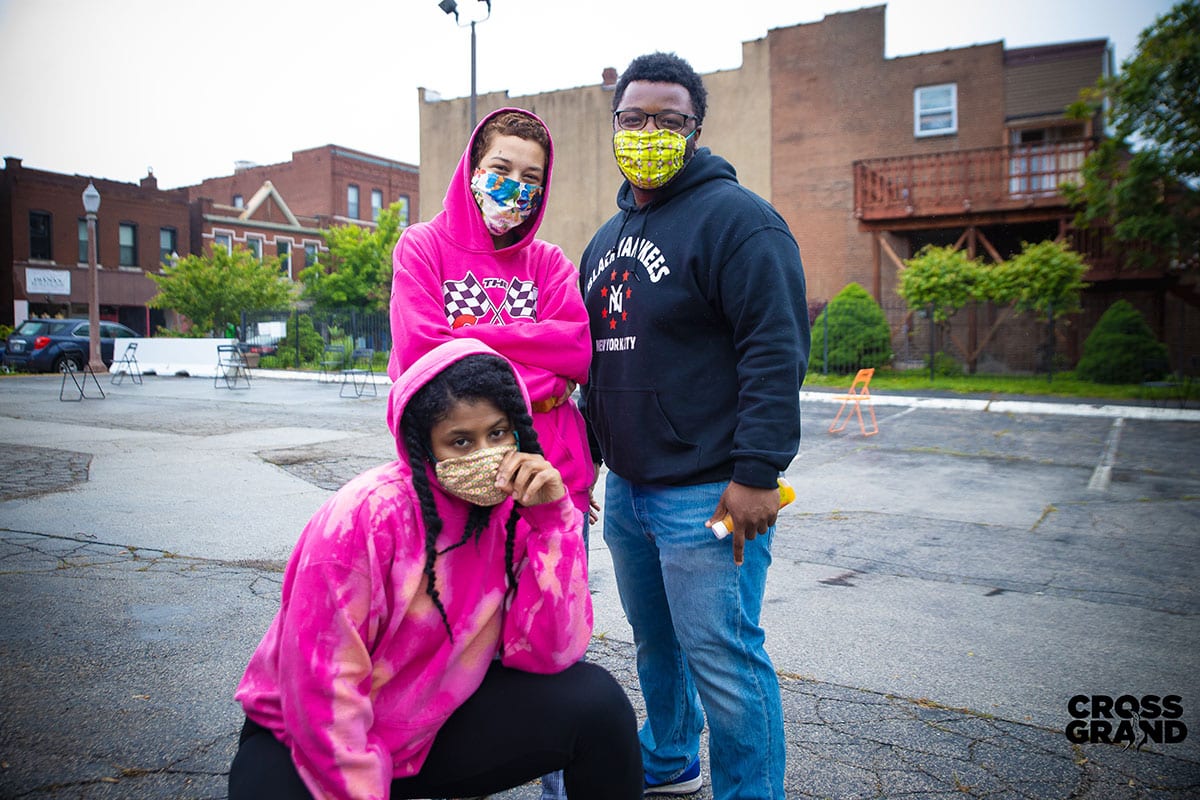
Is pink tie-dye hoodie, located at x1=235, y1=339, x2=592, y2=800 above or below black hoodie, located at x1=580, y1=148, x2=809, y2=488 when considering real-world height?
below

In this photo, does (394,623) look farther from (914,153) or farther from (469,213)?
(914,153)

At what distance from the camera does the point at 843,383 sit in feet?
60.2

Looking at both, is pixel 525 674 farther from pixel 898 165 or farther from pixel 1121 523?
pixel 898 165

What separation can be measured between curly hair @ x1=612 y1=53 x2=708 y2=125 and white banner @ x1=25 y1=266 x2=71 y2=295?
133 ft

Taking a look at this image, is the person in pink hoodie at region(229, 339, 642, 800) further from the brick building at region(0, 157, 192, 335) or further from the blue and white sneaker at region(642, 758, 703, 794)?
the brick building at region(0, 157, 192, 335)

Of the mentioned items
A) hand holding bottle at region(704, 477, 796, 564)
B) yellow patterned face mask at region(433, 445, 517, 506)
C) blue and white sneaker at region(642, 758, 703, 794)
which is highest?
yellow patterned face mask at region(433, 445, 517, 506)

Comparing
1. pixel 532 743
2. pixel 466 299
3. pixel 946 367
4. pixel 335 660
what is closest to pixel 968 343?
pixel 946 367

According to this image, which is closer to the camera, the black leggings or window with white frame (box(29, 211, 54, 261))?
the black leggings

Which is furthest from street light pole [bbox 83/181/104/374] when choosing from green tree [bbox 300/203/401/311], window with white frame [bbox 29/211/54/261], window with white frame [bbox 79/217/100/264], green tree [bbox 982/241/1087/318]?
green tree [bbox 982/241/1087/318]

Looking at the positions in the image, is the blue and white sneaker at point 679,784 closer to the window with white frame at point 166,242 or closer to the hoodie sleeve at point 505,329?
the hoodie sleeve at point 505,329

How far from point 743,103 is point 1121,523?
2195 centimetres

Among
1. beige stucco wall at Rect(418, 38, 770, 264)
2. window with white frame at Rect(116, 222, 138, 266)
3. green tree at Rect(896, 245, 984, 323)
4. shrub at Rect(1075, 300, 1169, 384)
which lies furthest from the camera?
window with white frame at Rect(116, 222, 138, 266)

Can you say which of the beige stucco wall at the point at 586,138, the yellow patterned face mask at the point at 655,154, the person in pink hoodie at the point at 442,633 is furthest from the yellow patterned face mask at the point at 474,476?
the beige stucco wall at the point at 586,138

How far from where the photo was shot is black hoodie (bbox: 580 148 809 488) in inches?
86.0
